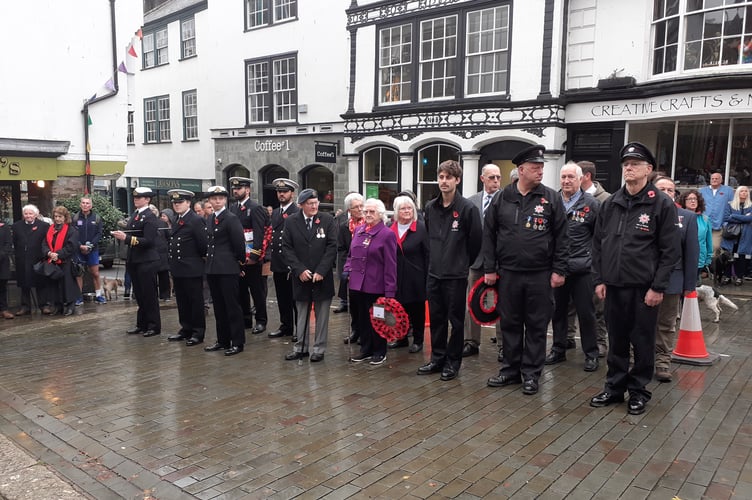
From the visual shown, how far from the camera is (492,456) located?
168 inches

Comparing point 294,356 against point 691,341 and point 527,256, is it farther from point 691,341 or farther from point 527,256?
point 691,341

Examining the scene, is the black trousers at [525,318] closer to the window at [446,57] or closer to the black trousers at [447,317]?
the black trousers at [447,317]

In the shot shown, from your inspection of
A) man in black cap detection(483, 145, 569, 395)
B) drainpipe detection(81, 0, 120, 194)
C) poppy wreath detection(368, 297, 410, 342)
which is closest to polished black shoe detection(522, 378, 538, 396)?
man in black cap detection(483, 145, 569, 395)

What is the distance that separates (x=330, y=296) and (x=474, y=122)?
380 inches

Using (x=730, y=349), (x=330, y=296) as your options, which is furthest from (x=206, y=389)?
(x=730, y=349)

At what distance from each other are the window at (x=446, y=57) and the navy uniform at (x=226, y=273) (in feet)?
31.6

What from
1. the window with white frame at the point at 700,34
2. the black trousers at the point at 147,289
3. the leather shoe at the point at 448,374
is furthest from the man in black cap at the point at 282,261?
the window with white frame at the point at 700,34

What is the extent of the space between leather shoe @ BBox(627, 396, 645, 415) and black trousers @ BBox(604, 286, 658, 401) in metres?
0.05

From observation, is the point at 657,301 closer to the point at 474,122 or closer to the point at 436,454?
the point at 436,454

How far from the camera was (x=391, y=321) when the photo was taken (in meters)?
6.38

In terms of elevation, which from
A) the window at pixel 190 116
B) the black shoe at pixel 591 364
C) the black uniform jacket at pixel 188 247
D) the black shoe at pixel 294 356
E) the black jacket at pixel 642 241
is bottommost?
the black shoe at pixel 294 356

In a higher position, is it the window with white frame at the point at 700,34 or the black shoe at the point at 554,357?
the window with white frame at the point at 700,34

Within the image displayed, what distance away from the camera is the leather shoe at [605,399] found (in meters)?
5.18

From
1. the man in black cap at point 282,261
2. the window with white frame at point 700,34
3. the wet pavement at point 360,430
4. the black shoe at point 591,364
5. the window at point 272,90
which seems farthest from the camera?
the window at point 272,90
